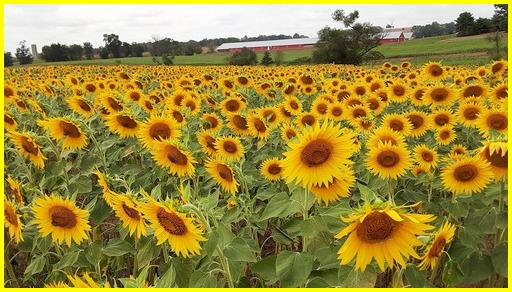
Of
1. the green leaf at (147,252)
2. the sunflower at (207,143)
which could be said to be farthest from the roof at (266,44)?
the green leaf at (147,252)

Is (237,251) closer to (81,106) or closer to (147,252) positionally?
(147,252)

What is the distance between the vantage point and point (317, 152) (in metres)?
2.40

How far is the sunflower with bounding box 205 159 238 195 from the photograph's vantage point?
330 cm

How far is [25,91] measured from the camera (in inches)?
351

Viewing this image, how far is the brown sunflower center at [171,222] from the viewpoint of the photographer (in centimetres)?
224

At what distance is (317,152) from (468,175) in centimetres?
140

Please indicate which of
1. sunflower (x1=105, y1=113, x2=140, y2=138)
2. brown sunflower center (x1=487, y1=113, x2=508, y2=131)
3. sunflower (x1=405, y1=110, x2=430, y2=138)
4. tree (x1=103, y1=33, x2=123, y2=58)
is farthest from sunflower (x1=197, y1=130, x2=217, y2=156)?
tree (x1=103, y1=33, x2=123, y2=58)

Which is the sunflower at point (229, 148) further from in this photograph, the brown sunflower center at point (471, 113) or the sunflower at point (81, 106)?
the brown sunflower center at point (471, 113)

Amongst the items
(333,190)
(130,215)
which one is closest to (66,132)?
(130,215)

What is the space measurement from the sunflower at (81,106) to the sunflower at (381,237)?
4.34 m

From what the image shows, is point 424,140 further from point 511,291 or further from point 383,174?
point 511,291

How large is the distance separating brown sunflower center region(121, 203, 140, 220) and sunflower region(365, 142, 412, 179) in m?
1.71

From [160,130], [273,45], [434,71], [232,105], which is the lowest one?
[232,105]

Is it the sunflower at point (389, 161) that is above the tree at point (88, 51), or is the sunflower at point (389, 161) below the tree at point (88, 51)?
below
